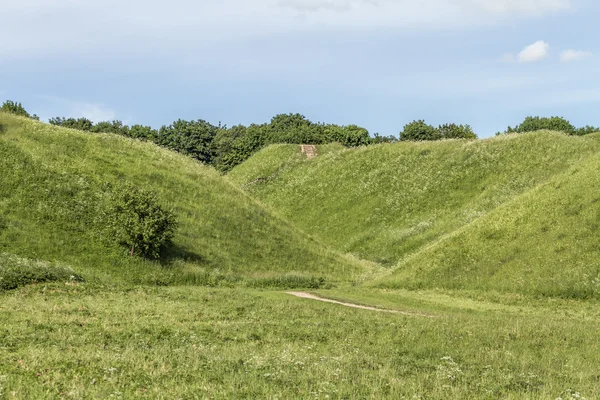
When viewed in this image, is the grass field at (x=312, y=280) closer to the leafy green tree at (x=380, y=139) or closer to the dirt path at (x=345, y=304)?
the dirt path at (x=345, y=304)

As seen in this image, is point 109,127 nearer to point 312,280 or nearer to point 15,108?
point 15,108

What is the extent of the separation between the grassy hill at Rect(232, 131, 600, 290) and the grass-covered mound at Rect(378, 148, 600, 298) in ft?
1.64

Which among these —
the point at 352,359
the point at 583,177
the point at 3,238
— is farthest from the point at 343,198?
the point at 352,359

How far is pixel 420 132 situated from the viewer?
158375 millimetres

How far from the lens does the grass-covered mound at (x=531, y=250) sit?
142 feet

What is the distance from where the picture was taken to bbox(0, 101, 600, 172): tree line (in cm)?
15725

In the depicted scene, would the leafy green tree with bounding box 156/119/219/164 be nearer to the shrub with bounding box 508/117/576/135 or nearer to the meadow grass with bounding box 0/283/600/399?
the shrub with bounding box 508/117/576/135

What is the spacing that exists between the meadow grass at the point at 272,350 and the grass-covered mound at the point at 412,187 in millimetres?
44009

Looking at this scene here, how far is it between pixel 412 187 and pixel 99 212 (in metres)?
55.0

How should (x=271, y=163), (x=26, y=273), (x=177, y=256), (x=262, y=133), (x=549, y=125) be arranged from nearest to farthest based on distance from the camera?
(x=26, y=273)
(x=177, y=256)
(x=271, y=163)
(x=549, y=125)
(x=262, y=133)

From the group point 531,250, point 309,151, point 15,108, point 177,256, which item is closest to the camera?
point 531,250

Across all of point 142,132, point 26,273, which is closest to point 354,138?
point 142,132

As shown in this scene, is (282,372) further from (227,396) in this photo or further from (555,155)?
(555,155)

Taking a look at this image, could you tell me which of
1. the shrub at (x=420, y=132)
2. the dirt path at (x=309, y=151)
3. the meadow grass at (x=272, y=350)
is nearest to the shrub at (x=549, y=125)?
the shrub at (x=420, y=132)
